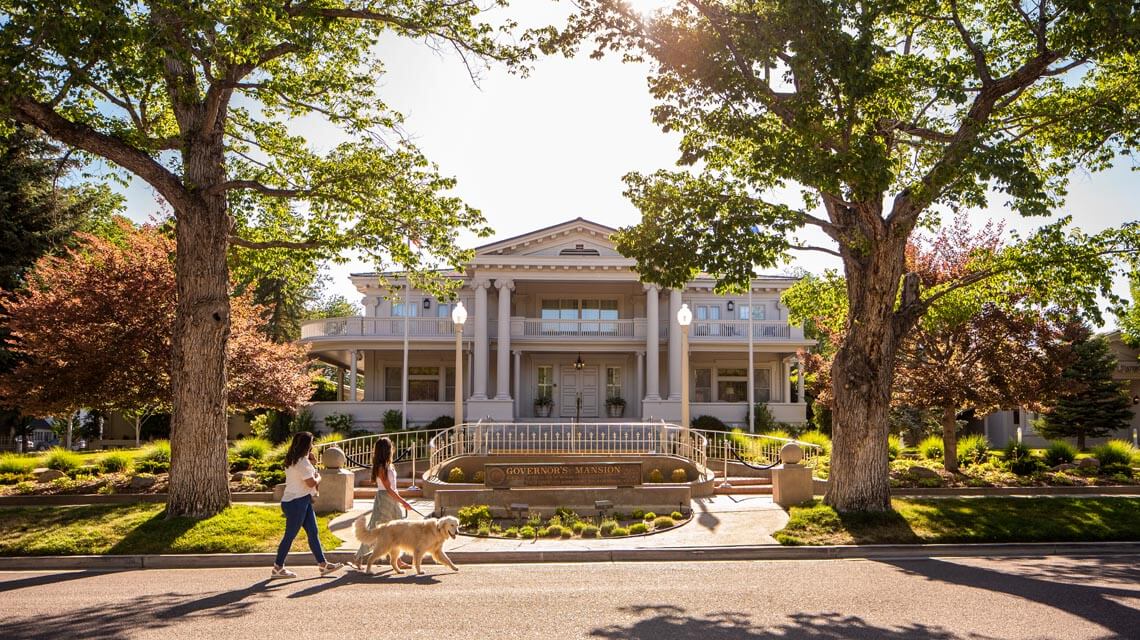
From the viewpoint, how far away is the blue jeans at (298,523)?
9391 mm

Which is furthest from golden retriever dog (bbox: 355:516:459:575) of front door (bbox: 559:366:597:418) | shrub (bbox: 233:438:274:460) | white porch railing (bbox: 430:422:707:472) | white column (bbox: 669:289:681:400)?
front door (bbox: 559:366:597:418)

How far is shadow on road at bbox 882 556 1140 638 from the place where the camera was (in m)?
7.43

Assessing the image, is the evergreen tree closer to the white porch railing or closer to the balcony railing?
the white porch railing

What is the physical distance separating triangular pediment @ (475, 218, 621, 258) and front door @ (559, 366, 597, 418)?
208 inches

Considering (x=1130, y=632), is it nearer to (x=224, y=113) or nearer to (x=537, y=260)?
(x=224, y=113)

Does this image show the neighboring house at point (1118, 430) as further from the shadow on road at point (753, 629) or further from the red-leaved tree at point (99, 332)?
the red-leaved tree at point (99, 332)

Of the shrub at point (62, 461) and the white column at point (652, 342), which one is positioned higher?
the white column at point (652, 342)

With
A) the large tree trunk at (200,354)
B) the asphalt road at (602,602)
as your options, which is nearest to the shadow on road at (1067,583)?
the asphalt road at (602,602)

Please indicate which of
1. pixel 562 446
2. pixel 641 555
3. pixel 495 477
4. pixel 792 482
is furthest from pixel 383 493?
pixel 562 446

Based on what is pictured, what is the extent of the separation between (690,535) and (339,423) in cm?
2081

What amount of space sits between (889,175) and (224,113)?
10.9 metres

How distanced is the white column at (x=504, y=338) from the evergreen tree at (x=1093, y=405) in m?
19.7

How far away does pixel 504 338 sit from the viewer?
31000 mm

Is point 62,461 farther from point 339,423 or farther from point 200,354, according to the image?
point 339,423
